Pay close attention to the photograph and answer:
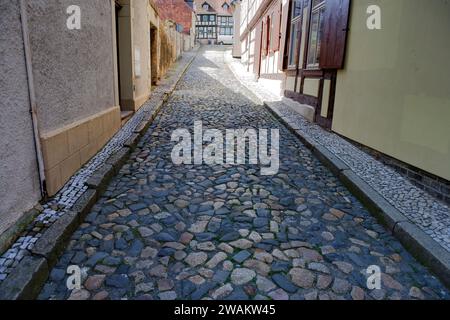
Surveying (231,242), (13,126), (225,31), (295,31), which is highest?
(225,31)

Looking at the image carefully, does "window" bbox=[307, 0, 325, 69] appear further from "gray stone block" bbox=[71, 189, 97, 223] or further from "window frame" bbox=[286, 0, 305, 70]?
"gray stone block" bbox=[71, 189, 97, 223]

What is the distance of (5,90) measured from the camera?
2666mm

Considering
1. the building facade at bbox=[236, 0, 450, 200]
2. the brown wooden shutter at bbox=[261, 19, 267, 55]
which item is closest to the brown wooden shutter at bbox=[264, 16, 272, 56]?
the brown wooden shutter at bbox=[261, 19, 267, 55]

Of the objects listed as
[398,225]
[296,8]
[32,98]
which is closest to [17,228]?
[32,98]

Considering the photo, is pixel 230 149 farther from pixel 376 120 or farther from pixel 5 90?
pixel 5 90

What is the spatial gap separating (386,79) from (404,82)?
46 cm

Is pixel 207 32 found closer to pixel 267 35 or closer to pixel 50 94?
pixel 267 35

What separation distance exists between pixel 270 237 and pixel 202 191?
4.20 ft

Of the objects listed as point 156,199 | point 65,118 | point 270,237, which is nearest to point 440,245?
point 270,237

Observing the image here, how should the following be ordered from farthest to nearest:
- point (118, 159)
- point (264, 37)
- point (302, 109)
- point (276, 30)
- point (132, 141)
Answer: point (264, 37) < point (276, 30) < point (302, 109) < point (132, 141) < point (118, 159)

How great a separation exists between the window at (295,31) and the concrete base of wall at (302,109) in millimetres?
1074

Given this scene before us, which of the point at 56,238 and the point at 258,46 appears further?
the point at 258,46

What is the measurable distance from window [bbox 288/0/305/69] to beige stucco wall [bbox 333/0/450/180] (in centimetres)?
349

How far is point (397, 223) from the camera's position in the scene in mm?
3227
